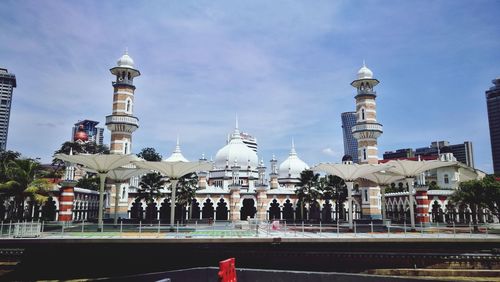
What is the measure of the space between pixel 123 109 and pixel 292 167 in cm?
4194

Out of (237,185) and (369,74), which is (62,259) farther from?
(369,74)

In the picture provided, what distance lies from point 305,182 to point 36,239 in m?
35.6

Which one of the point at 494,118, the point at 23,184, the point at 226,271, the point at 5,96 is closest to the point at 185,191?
the point at 23,184

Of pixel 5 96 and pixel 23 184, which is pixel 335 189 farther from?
pixel 5 96

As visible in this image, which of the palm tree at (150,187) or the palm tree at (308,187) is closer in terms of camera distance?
the palm tree at (150,187)

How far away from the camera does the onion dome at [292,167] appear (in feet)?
256

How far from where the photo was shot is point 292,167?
78.5m

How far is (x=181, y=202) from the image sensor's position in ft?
157

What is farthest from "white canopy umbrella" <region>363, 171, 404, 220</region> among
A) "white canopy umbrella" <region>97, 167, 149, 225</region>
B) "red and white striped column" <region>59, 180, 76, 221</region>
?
"red and white striped column" <region>59, 180, 76, 221</region>

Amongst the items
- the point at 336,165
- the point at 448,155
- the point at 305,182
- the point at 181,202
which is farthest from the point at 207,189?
the point at 448,155

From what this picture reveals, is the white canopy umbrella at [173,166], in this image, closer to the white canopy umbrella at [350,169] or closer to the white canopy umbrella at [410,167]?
the white canopy umbrella at [350,169]

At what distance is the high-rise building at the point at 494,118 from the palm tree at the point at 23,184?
18283 cm

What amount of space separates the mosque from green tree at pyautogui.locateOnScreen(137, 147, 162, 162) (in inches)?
183

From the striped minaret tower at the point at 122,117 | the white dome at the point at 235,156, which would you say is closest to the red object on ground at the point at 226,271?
the striped minaret tower at the point at 122,117
